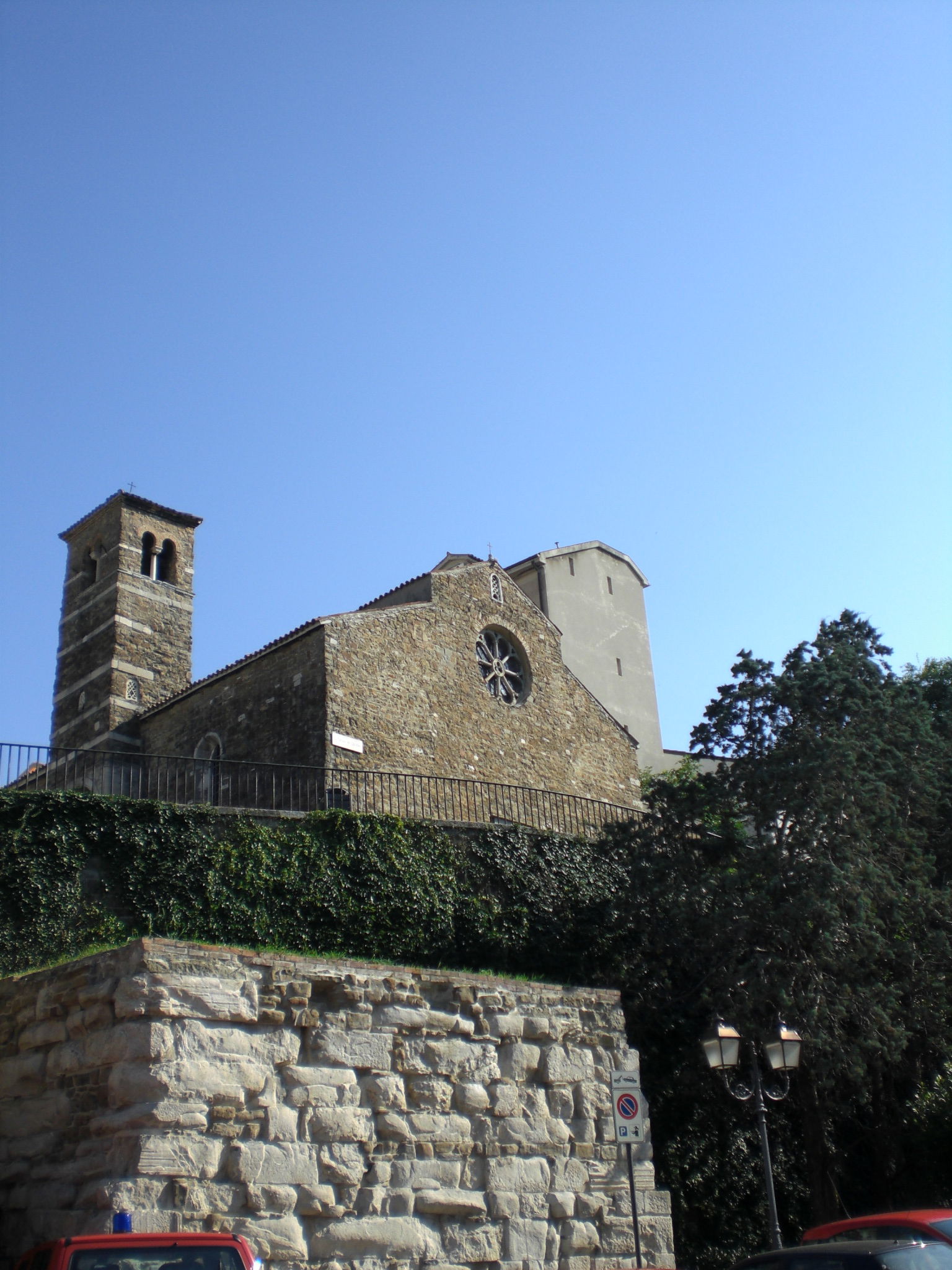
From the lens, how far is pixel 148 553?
94.6 feet

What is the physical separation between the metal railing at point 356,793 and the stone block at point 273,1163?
728 cm

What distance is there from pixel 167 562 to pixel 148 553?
0.59m

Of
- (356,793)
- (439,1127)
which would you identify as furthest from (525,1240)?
(356,793)

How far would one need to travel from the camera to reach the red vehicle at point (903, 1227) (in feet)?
28.0

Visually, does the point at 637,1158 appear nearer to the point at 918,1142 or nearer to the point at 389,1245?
the point at 389,1245

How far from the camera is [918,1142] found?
1641cm

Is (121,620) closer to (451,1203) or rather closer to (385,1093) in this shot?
(385,1093)

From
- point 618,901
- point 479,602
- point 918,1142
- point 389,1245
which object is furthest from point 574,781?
point 389,1245

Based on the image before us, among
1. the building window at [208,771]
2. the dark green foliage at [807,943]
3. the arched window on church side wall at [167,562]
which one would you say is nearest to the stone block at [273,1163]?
the dark green foliage at [807,943]

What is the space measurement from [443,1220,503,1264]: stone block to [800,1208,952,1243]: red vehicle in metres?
2.88

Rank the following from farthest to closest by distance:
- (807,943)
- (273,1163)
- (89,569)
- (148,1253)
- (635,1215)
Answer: (89,569) < (807,943) < (635,1215) < (273,1163) < (148,1253)

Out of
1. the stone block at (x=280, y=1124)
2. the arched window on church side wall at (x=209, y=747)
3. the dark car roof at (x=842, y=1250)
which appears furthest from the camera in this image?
the arched window on church side wall at (x=209, y=747)

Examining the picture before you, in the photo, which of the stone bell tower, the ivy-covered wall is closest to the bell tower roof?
the stone bell tower

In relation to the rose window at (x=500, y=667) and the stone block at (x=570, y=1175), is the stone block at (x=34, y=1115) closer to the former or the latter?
the stone block at (x=570, y=1175)
